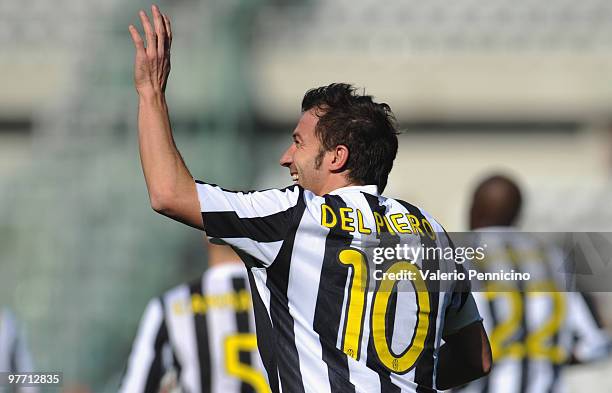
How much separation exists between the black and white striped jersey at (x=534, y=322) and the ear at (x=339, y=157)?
1883mm

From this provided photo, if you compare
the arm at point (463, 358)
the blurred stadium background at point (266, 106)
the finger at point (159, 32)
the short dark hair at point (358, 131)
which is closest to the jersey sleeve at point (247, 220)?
the short dark hair at point (358, 131)

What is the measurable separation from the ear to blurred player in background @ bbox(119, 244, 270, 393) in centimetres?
208

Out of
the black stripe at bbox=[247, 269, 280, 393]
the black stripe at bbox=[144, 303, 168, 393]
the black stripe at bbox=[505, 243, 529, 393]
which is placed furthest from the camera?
the black stripe at bbox=[144, 303, 168, 393]

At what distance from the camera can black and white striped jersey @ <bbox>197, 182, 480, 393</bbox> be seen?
9.66ft

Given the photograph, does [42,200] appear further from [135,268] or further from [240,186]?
[240,186]

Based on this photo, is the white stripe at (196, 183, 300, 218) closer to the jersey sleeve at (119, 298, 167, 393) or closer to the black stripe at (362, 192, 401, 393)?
the black stripe at (362, 192, 401, 393)

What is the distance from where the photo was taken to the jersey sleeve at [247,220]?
291 centimetres

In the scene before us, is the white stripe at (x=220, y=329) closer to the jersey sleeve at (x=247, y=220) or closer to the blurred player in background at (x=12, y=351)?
the blurred player in background at (x=12, y=351)

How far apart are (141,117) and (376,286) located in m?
0.76

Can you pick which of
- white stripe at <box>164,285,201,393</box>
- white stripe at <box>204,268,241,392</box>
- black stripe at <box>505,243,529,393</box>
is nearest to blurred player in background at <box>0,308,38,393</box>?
white stripe at <box>164,285,201,393</box>

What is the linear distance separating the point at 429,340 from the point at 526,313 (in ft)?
6.86

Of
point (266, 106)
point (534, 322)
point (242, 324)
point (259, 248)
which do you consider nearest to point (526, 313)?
point (534, 322)

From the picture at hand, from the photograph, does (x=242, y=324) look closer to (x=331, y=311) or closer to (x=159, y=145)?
(x=331, y=311)

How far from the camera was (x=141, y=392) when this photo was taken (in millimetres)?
4949
